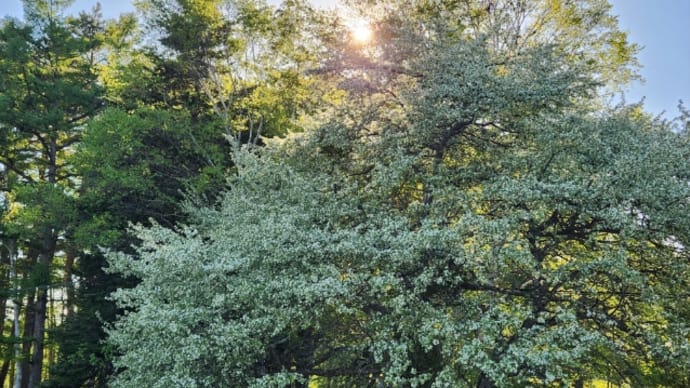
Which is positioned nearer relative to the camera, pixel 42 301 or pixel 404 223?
pixel 404 223

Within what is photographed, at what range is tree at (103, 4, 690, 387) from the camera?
5723 mm

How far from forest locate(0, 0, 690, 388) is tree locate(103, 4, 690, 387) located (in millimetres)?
41

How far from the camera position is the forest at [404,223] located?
5.83 m

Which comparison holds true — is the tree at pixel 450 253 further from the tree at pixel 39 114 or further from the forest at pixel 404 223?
the tree at pixel 39 114

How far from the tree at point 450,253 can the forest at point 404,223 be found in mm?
41

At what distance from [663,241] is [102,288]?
1310 centimetres

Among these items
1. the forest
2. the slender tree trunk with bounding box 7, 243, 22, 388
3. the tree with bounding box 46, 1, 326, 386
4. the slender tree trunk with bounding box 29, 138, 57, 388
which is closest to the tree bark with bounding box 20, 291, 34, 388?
the slender tree trunk with bounding box 7, 243, 22, 388

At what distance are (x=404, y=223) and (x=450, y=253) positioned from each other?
931 millimetres

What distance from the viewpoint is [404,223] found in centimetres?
670

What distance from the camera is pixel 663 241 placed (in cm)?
629

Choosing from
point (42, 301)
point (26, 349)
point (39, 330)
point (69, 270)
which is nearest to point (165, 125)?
point (69, 270)

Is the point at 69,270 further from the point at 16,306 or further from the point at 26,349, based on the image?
the point at 26,349

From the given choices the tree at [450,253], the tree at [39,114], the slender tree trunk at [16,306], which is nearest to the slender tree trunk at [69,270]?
the tree at [39,114]

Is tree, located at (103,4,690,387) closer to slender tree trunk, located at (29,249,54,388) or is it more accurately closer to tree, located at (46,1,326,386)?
tree, located at (46,1,326,386)
